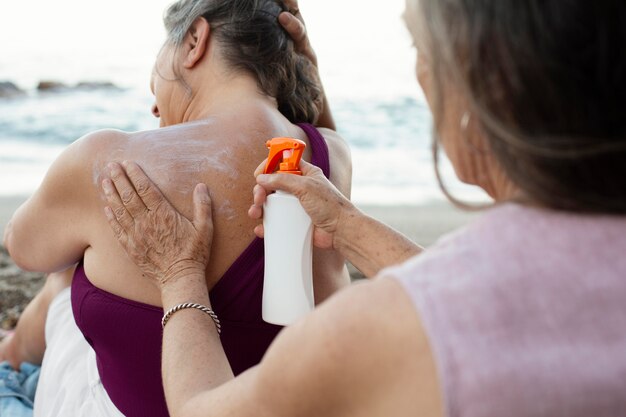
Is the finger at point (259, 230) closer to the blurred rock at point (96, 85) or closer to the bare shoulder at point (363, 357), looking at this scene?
the bare shoulder at point (363, 357)

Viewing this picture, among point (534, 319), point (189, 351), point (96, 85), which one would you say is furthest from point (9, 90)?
point (534, 319)

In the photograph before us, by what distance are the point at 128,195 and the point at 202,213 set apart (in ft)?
0.57

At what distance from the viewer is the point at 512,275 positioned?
85 centimetres

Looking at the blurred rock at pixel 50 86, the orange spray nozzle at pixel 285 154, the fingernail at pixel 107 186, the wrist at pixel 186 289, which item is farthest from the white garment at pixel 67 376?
the blurred rock at pixel 50 86

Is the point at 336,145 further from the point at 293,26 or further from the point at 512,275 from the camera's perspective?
the point at 512,275

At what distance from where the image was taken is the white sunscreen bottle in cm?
154

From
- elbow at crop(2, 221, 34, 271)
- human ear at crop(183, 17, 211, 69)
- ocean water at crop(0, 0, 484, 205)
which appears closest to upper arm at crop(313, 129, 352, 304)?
human ear at crop(183, 17, 211, 69)

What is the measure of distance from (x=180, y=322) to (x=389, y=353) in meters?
0.71

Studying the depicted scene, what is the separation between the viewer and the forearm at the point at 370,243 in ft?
5.38

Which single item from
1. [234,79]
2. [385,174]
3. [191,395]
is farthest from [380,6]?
[191,395]

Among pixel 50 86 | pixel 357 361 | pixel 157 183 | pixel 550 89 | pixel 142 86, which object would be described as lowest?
pixel 142 86

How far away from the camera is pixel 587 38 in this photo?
822 mm

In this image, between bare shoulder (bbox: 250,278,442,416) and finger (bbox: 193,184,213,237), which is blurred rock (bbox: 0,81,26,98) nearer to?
finger (bbox: 193,184,213,237)

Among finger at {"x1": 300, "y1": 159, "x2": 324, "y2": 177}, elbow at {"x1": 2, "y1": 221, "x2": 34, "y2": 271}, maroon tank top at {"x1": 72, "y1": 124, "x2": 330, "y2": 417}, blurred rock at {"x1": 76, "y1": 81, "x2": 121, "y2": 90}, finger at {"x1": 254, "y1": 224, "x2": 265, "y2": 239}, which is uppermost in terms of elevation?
finger at {"x1": 300, "y1": 159, "x2": 324, "y2": 177}
